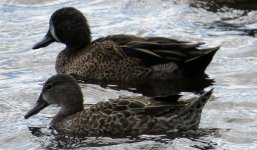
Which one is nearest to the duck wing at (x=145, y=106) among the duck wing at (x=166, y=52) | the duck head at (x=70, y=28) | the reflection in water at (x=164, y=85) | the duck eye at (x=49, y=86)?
the duck eye at (x=49, y=86)

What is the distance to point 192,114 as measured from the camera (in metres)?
11.1

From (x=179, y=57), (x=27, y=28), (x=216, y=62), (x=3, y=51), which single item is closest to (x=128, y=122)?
(x=179, y=57)

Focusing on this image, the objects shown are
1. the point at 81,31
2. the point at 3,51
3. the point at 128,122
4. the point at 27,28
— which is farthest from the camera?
the point at 27,28

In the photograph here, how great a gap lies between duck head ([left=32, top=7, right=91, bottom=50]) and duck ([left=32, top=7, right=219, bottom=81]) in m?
0.26

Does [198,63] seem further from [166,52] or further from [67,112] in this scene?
[67,112]

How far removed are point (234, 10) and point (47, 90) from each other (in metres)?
6.69

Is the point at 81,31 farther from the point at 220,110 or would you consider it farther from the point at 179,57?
the point at 220,110

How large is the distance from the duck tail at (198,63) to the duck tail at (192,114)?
2717mm

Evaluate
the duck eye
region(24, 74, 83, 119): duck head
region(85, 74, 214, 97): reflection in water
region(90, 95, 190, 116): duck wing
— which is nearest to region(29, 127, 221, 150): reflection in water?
region(90, 95, 190, 116): duck wing

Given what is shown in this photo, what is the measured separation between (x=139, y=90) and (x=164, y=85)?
1.40ft

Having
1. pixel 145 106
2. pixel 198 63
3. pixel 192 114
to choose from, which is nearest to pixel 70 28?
pixel 198 63

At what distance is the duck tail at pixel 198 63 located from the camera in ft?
45.3

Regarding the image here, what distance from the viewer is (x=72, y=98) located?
1169cm

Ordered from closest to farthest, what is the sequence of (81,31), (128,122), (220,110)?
1. (128,122)
2. (220,110)
3. (81,31)
